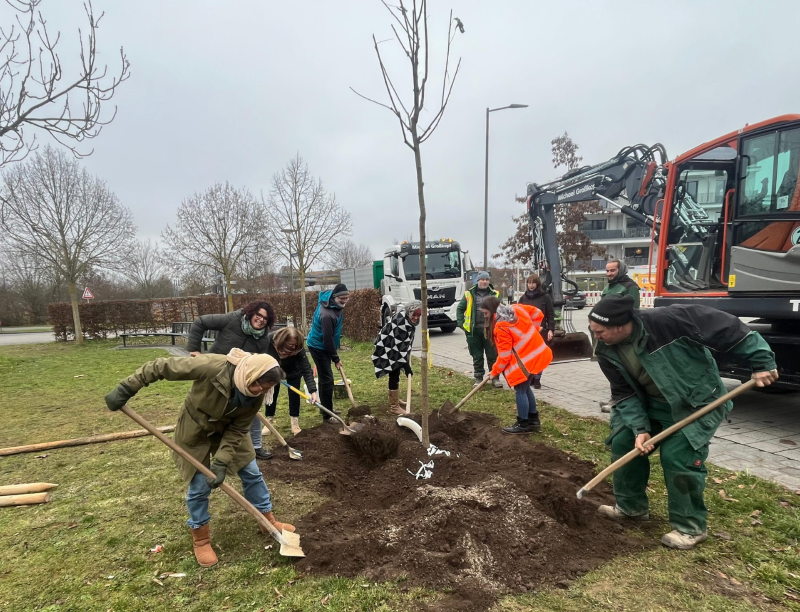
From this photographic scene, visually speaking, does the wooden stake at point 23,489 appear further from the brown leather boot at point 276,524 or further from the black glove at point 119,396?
the brown leather boot at point 276,524

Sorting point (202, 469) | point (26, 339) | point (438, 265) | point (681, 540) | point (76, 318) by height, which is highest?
point (438, 265)

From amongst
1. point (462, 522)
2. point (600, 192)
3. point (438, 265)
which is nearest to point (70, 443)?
point (462, 522)

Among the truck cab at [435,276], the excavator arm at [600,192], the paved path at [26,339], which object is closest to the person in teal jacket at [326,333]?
the excavator arm at [600,192]

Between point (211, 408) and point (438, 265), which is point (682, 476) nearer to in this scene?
point (211, 408)

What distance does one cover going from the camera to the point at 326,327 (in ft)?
17.0

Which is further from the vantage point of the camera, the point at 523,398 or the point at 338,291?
the point at 338,291

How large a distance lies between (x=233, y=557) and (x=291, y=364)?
236cm

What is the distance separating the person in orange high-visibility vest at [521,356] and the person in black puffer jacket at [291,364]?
2046 millimetres

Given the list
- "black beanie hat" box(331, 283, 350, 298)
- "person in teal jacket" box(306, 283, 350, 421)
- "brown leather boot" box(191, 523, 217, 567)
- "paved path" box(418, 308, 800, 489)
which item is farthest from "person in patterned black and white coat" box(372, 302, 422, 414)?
"brown leather boot" box(191, 523, 217, 567)

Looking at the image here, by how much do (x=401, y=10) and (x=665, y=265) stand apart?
15.8 ft

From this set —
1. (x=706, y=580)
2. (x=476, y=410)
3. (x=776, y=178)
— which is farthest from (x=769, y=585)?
(x=776, y=178)

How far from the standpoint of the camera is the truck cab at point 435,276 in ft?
47.3

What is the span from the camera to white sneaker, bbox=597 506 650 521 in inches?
120

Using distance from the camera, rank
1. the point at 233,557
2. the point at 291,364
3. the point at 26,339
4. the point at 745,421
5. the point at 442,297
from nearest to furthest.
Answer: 1. the point at 233,557
2. the point at 291,364
3. the point at 745,421
4. the point at 442,297
5. the point at 26,339
